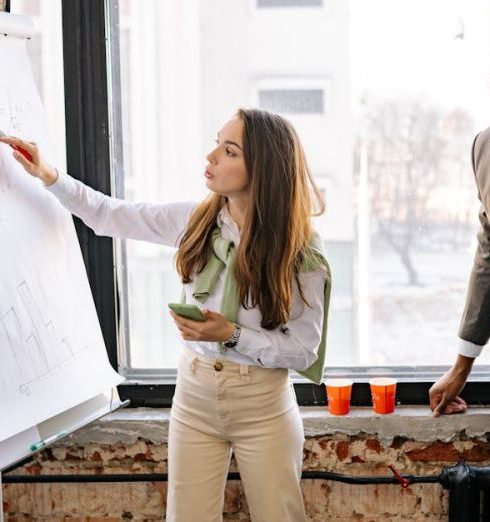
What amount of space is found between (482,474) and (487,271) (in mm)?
557

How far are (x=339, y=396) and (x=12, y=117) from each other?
1146 mm

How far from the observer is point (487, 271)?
7.00ft

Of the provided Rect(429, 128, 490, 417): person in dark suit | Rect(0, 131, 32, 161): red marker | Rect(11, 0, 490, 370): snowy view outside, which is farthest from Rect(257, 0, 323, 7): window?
Rect(0, 131, 32, 161): red marker

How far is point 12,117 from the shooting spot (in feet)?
6.23

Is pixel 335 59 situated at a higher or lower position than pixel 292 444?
higher

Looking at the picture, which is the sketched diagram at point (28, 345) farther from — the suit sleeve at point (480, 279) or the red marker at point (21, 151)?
the suit sleeve at point (480, 279)

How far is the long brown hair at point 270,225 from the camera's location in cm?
190

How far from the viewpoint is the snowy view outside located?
2.29m

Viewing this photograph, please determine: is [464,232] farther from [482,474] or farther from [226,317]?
[226,317]

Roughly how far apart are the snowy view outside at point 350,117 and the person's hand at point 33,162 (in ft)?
1.45

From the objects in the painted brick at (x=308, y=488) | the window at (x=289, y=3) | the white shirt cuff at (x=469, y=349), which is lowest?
the painted brick at (x=308, y=488)

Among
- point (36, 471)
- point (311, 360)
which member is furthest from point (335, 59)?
point (36, 471)

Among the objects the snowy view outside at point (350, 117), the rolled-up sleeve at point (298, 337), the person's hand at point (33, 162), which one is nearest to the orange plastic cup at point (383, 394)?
the snowy view outside at point (350, 117)

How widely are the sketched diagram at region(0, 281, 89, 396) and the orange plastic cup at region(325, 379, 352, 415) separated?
0.76 meters
